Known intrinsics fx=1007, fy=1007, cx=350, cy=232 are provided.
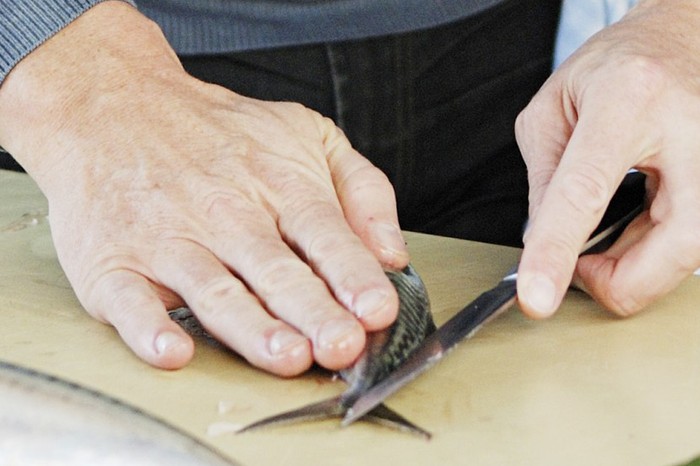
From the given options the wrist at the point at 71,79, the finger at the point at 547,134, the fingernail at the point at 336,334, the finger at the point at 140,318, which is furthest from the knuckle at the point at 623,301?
the wrist at the point at 71,79

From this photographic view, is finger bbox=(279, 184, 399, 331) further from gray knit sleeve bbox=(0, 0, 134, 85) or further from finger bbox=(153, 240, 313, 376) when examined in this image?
gray knit sleeve bbox=(0, 0, 134, 85)

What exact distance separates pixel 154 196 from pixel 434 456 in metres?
0.37

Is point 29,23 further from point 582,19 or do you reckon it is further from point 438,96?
point 582,19

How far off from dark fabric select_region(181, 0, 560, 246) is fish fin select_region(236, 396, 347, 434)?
0.66 m

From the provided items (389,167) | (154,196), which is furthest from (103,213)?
(389,167)

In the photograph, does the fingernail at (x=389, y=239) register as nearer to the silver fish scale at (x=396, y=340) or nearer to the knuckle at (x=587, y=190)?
the silver fish scale at (x=396, y=340)

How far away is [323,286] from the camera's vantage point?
0.80 meters

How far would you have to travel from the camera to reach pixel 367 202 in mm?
930

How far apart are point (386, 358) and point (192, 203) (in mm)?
242

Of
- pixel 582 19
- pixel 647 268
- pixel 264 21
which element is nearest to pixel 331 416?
pixel 647 268

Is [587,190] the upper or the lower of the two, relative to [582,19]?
upper

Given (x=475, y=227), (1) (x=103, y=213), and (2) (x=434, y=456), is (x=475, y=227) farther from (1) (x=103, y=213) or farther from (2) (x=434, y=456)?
(2) (x=434, y=456)

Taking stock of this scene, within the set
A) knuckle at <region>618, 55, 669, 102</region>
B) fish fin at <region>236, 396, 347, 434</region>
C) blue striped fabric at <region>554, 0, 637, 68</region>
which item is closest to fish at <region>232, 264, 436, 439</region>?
fish fin at <region>236, 396, 347, 434</region>

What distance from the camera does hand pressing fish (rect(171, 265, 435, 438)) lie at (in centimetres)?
67
